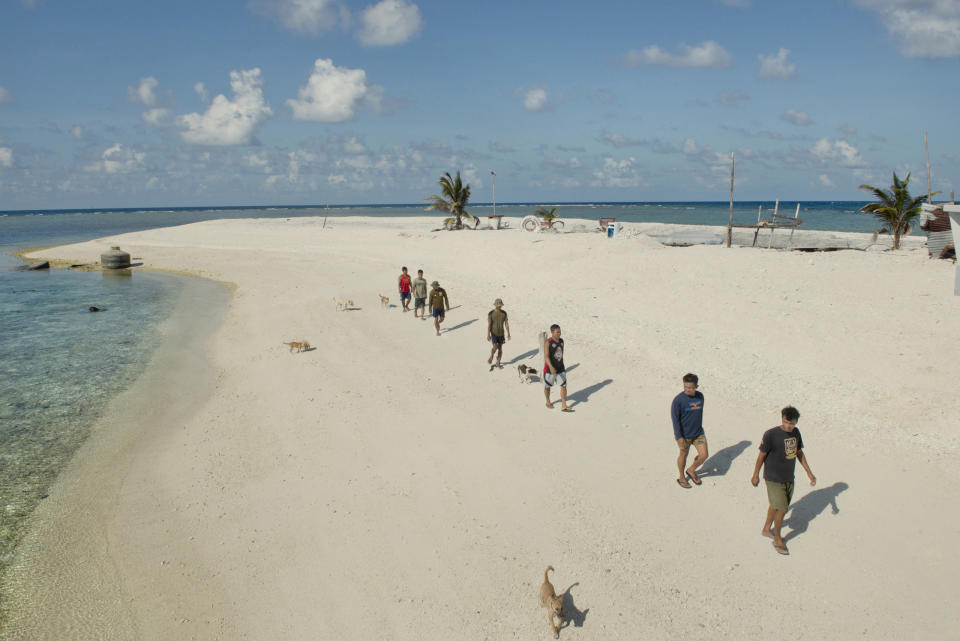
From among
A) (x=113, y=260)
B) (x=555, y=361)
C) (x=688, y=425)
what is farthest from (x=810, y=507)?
(x=113, y=260)

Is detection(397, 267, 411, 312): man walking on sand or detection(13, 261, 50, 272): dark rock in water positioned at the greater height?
detection(397, 267, 411, 312): man walking on sand

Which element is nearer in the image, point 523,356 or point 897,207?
point 523,356

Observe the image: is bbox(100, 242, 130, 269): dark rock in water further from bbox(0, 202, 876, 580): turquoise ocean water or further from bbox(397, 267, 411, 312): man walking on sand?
bbox(397, 267, 411, 312): man walking on sand

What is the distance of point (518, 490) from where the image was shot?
7.92 m

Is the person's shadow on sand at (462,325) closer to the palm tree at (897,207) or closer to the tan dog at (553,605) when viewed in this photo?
the tan dog at (553,605)

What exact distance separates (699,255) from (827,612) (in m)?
18.8

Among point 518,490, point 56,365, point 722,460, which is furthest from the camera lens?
point 56,365

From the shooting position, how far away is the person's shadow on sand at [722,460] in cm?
822

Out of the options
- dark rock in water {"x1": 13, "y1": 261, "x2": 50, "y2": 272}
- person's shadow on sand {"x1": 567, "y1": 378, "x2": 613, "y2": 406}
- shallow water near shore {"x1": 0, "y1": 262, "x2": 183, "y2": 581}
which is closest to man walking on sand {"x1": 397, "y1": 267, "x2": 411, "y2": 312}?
shallow water near shore {"x1": 0, "y1": 262, "x2": 183, "y2": 581}

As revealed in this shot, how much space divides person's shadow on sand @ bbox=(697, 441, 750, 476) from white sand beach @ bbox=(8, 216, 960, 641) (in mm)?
38

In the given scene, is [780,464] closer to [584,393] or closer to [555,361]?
[555,361]

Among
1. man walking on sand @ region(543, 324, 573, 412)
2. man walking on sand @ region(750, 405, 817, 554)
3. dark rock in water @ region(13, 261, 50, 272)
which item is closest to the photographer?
man walking on sand @ region(750, 405, 817, 554)

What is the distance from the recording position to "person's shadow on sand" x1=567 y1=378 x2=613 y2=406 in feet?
36.3

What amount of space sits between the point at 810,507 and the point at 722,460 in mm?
1422
